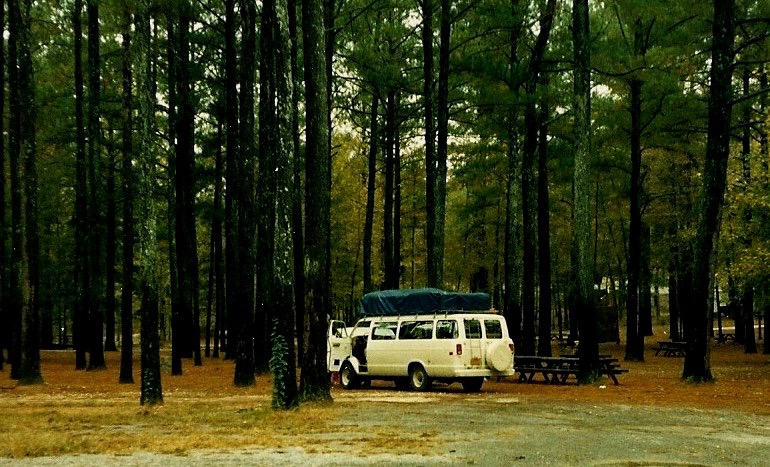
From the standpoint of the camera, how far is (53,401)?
61.5 feet

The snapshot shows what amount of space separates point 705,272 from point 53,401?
16032 mm

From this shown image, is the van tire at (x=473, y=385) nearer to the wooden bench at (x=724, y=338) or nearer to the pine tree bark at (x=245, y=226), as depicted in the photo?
the pine tree bark at (x=245, y=226)

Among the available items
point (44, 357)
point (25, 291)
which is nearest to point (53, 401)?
Result: point (25, 291)

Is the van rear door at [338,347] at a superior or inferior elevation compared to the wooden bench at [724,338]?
superior

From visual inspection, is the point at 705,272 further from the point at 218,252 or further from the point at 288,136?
the point at 218,252

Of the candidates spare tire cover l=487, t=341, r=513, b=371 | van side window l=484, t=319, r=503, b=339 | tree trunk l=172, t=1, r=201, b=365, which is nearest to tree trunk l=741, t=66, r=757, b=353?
van side window l=484, t=319, r=503, b=339

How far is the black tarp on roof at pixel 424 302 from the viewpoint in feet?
71.0

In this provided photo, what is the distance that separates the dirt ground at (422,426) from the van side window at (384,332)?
1449mm

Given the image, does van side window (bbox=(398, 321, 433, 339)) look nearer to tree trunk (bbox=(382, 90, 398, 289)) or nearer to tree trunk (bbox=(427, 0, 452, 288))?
tree trunk (bbox=(427, 0, 452, 288))

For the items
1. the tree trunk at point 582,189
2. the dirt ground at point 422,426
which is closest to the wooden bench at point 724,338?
the dirt ground at point 422,426

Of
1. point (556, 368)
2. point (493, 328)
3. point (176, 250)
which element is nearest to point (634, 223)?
point (556, 368)

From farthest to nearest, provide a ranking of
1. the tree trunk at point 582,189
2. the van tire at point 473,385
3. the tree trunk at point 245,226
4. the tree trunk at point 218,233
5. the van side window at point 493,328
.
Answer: the tree trunk at point 218,233, the tree trunk at point 582,189, the tree trunk at point 245,226, the van tire at point 473,385, the van side window at point 493,328

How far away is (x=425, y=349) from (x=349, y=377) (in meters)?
2.94

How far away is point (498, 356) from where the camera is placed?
835 inches
